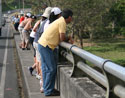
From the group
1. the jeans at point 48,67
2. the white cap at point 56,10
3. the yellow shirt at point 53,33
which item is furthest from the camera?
the white cap at point 56,10

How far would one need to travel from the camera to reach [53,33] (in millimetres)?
5715

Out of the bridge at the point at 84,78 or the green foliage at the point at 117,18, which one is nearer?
the bridge at the point at 84,78

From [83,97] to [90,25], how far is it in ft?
76.8

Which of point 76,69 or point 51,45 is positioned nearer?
point 76,69

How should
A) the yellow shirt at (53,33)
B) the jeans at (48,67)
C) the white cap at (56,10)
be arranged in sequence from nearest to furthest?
the yellow shirt at (53,33) → the jeans at (48,67) → the white cap at (56,10)

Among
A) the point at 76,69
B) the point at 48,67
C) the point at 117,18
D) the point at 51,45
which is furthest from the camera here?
the point at 117,18

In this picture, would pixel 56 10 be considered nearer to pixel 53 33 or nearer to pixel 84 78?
pixel 53 33

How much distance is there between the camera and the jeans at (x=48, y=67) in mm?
5891

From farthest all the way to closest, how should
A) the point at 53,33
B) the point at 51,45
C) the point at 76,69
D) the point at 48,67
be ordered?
the point at 48,67, the point at 51,45, the point at 53,33, the point at 76,69

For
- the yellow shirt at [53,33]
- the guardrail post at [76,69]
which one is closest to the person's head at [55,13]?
the yellow shirt at [53,33]

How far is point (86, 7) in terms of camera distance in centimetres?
2589

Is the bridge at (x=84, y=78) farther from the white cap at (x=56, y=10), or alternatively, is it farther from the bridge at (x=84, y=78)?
the white cap at (x=56, y=10)

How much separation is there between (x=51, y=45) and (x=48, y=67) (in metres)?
0.40

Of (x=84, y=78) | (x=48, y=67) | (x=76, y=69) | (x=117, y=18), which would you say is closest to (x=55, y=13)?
Result: (x=48, y=67)
